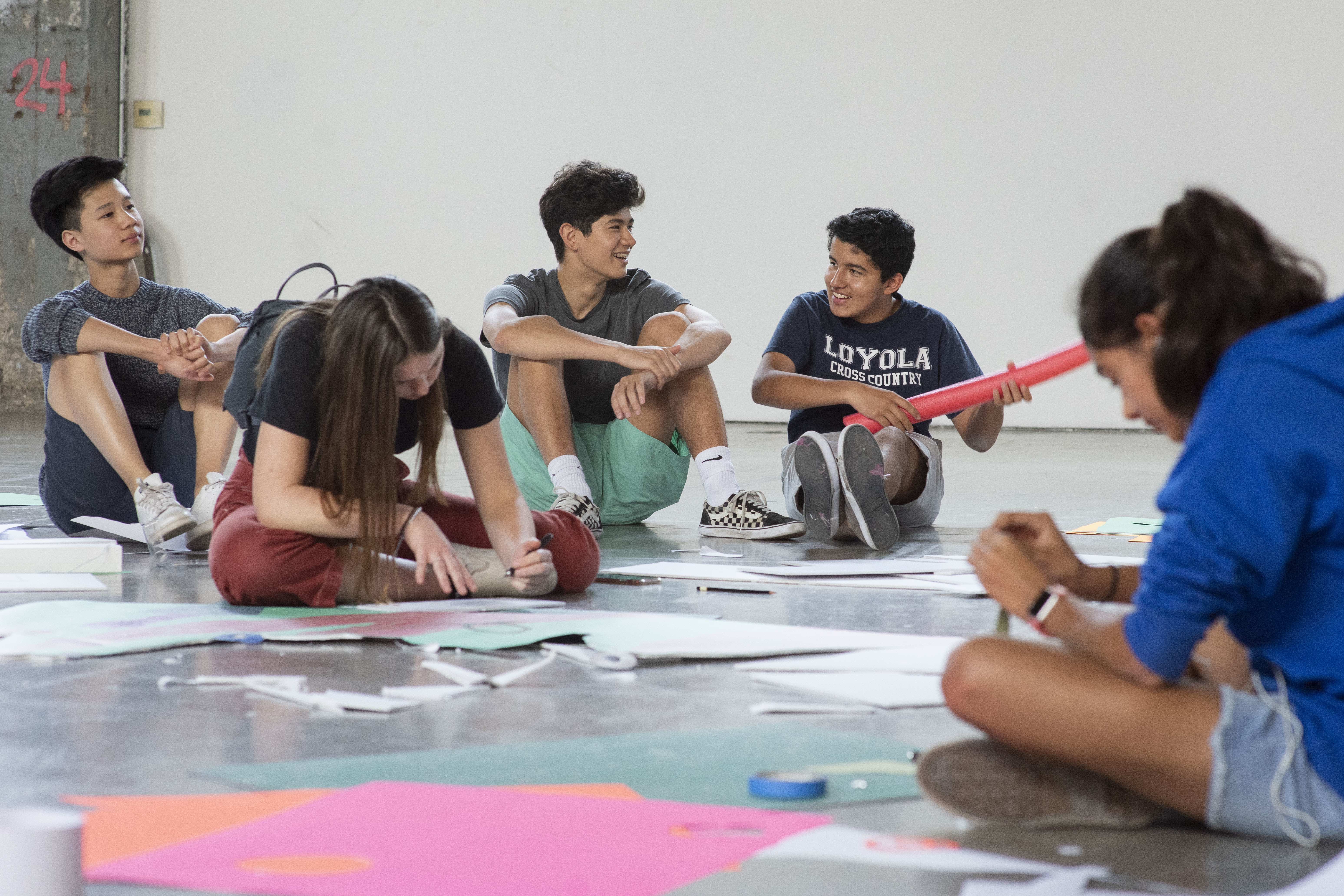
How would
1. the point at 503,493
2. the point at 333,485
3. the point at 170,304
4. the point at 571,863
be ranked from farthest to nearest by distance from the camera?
the point at 170,304 < the point at 503,493 < the point at 333,485 < the point at 571,863

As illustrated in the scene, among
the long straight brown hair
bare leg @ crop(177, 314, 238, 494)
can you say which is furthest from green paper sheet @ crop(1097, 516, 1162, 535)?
bare leg @ crop(177, 314, 238, 494)

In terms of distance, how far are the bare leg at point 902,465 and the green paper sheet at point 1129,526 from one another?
469mm

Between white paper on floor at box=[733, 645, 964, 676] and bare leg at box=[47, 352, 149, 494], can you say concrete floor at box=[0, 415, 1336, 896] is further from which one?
bare leg at box=[47, 352, 149, 494]

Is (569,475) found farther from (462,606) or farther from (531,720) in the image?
Answer: (531,720)

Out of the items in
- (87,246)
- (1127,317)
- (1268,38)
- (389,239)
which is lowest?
(1127,317)

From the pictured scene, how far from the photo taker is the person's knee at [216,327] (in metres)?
3.22

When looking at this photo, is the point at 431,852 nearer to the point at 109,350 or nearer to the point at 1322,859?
the point at 1322,859

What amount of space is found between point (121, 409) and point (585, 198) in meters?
1.26

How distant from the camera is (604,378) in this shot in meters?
3.56

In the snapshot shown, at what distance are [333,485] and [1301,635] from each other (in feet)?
5.00

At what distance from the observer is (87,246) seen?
3170 mm

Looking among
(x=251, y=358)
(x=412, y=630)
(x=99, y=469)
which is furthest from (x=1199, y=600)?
(x=99, y=469)

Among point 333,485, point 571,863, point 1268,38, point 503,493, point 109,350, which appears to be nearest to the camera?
point 571,863

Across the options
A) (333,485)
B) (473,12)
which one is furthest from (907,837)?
(473,12)
